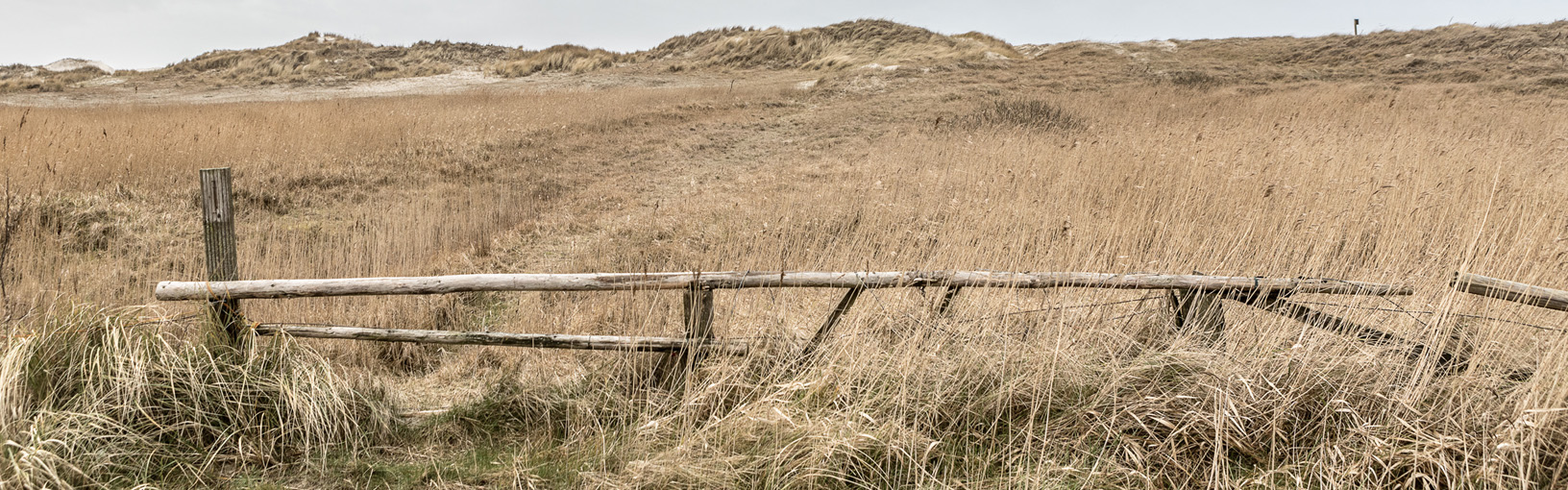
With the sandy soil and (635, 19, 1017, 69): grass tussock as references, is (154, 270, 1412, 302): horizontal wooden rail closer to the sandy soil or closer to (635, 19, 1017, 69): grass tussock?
the sandy soil

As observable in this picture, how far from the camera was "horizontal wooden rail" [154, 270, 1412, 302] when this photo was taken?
3607mm

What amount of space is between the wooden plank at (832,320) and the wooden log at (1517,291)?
2.83m

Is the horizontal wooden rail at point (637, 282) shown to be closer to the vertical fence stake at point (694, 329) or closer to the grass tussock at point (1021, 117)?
the vertical fence stake at point (694, 329)

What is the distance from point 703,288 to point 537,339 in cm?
89

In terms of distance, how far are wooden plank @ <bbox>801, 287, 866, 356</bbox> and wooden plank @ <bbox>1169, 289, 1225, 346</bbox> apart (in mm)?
1776

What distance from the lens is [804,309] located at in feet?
16.7

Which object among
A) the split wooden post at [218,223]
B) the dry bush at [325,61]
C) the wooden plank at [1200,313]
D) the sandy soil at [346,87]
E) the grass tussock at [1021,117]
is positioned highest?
the dry bush at [325,61]

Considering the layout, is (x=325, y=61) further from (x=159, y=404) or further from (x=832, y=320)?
(x=832, y=320)

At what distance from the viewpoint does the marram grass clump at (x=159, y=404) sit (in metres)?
3.01

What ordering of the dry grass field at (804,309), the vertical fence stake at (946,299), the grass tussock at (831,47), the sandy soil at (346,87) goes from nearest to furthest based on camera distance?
the dry grass field at (804,309), the vertical fence stake at (946,299), the sandy soil at (346,87), the grass tussock at (831,47)

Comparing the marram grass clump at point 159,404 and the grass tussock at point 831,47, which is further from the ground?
the grass tussock at point 831,47

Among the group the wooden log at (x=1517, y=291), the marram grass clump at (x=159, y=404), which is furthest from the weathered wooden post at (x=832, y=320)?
the wooden log at (x=1517, y=291)

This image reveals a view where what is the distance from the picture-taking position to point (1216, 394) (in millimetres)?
3299

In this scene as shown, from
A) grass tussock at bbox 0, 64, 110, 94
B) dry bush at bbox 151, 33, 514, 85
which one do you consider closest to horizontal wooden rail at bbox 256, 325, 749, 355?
dry bush at bbox 151, 33, 514, 85
